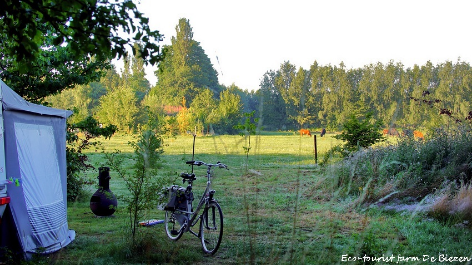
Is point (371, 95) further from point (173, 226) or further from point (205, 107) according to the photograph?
point (205, 107)

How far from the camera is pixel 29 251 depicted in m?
4.70

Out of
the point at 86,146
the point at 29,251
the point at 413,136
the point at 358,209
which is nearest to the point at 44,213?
the point at 29,251

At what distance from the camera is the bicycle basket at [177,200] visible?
514cm

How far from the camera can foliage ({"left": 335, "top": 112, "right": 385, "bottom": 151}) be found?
432 inches

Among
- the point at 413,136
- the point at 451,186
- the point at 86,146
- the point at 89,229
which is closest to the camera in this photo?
the point at 89,229

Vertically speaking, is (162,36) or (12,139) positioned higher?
(162,36)

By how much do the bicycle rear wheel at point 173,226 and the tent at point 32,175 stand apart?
123cm

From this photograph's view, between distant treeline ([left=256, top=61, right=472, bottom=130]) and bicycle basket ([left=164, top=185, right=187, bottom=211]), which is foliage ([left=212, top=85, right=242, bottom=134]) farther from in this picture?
bicycle basket ([left=164, top=185, right=187, bottom=211])

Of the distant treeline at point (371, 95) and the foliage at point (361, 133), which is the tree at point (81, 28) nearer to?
the distant treeline at point (371, 95)

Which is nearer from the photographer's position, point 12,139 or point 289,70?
point 12,139

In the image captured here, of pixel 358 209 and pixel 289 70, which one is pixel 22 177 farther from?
pixel 358 209

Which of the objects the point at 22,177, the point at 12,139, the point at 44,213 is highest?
the point at 12,139

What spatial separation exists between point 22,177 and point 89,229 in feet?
5.82

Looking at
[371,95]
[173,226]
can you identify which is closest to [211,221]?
[173,226]
